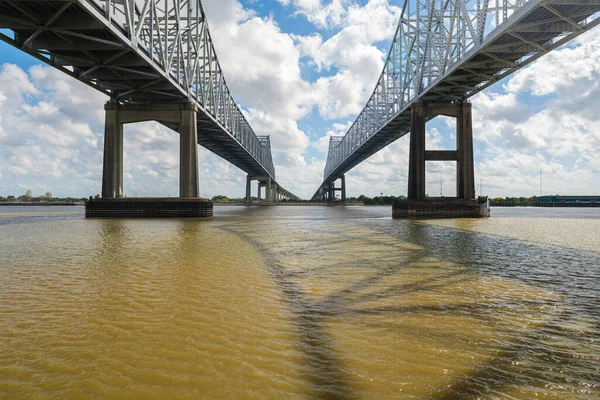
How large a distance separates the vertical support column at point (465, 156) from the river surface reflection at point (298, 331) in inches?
1300

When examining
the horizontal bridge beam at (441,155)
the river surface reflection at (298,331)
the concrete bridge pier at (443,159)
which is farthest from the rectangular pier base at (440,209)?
the river surface reflection at (298,331)

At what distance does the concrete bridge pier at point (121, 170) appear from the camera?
1387 inches

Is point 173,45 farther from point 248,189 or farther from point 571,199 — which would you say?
point 571,199

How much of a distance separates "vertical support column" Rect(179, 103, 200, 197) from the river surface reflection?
27550mm

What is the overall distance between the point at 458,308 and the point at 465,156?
126 ft

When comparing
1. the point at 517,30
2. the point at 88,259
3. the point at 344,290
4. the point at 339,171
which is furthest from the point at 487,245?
the point at 339,171

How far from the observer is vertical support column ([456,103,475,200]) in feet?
132

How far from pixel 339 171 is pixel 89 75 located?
103 metres

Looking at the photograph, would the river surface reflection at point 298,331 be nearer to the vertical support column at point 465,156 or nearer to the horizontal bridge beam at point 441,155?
the vertical support column at point 465,156

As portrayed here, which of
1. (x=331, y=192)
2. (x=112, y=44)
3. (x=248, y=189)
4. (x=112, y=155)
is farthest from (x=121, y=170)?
(x=331, y=192)

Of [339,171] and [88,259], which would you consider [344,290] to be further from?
[339,171]

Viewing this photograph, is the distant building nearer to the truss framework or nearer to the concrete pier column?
the concrete pier column

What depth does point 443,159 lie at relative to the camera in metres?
41.5

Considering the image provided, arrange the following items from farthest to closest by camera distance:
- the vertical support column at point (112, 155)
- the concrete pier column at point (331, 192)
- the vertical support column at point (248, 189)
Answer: the concrete pier column at point (331, 192)
the vertical support column at point (248, 189)
the vertical support column at point (112, 155)
